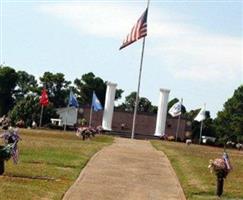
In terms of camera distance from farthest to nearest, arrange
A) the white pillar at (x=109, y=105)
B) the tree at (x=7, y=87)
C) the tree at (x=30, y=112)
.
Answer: the tree at (x=7, y=87)
the tree at (x=30, y=112)
the white pillar at (x=109, y=105)

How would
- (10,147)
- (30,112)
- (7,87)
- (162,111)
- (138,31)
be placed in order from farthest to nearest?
(7,87) < (30,112) < (162,111) < (138,31) < (10,147)

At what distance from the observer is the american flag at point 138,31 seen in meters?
47.9

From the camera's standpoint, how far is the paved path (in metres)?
15.1

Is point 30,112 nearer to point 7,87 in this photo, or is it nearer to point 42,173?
point 7,87

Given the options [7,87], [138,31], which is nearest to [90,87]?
[7,87]

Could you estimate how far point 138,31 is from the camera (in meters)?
48.4

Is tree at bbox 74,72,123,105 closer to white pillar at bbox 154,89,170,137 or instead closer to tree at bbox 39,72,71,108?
tree at bbox 39,72,71,108

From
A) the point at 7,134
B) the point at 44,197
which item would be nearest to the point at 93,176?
the point at 7,134

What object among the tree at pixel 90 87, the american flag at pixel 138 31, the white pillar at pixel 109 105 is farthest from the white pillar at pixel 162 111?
the tree at pixel 90 87

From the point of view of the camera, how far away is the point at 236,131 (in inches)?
3565

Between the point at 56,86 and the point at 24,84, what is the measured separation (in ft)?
42.4

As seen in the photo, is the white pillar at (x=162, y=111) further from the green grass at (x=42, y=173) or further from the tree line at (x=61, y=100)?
the green grass at (x=42, y=173)

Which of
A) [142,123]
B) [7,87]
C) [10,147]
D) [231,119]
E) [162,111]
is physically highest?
[7,87]

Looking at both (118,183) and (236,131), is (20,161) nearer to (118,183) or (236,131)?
(118,183)
